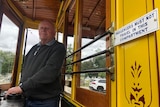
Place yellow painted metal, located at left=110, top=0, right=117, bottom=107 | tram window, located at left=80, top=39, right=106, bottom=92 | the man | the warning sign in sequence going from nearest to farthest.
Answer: the warning sign
yellow painted metal, located at left=110, top=0, right=117, bottom=107
tram window, located at left=80, top=39, right=106, bottom=92
the man

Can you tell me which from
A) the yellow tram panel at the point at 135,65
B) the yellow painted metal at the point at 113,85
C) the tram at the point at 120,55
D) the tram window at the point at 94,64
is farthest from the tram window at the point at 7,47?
the yellow tram panel at the point at 135,65

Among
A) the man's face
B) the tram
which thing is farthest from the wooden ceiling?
the man's face

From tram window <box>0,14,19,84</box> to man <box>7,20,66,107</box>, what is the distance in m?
1.35

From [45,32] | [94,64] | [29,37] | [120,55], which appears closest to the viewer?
[120,55]

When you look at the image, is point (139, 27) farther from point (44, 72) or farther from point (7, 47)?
point (7, 47)

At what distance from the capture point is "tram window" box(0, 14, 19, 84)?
112 inches

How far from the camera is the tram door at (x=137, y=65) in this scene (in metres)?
0.67

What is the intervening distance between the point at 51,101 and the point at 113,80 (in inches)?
32.8

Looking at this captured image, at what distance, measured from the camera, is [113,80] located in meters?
0.93

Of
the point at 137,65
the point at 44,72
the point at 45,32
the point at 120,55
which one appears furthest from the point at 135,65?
the point at 45,32

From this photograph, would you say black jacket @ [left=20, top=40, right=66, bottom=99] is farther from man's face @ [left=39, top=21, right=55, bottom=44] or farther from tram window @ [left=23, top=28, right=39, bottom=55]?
tram window @ [left=23, top=28, right=39, bottom=55]

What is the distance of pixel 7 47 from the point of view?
9.93 feet

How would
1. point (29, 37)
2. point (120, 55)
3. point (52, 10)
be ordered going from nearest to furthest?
point (120, 55), point (52, 10), point (29, 37)

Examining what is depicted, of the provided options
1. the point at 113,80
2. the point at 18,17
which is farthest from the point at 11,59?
the point at 113,80
